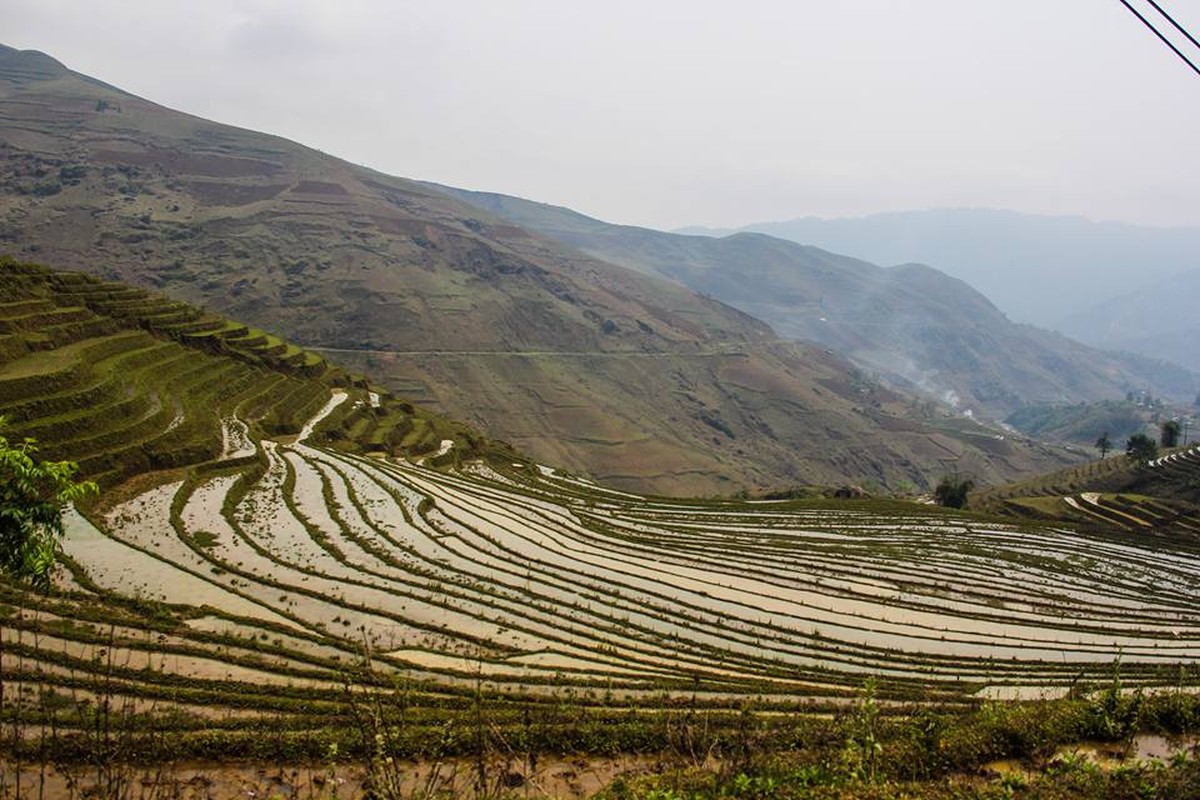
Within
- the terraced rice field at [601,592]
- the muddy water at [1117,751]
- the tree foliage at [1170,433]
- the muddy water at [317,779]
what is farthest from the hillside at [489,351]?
the muddy water at [1117,751]

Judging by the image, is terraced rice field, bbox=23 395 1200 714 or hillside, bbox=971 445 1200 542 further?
hillside, bbox=971 445 1200 542

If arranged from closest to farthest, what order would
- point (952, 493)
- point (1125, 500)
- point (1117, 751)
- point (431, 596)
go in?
point (1117, 751) < point (431, 596) < point (1125, 500) < point (952, 493)

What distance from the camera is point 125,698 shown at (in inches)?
555

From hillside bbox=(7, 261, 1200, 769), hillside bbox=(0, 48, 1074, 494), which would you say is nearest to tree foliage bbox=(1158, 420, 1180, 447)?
hillside bbox=(0, 48, 1074, 494)

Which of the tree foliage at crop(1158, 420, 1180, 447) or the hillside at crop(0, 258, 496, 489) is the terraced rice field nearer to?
the hillside at crop(0, 258, 496, 489)

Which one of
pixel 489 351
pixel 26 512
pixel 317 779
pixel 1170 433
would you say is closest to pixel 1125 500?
pixel 1170 433

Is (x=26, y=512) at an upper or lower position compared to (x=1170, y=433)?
lower

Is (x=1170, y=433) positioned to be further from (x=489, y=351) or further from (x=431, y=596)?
(x=489, y=351)

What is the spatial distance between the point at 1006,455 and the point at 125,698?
208013 millimetres

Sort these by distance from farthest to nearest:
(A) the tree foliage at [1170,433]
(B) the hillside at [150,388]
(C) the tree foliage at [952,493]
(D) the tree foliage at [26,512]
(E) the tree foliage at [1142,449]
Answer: (A) the tree foliage at [1170,433], (E) the tree foliage at [1142,449], (C) the tree foliage at [952,493], (B) the hillside at [150,388], (D) the tree foliage at [26,512]

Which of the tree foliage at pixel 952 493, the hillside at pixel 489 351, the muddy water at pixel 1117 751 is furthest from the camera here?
the hillside at pixel 489 351

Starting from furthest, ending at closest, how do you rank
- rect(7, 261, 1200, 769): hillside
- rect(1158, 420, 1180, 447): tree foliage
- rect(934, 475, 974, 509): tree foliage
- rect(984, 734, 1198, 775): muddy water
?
rect(1158, 420, 1180, 447): tree foliage < rect(934, 475, 974, 509): tree foliage < rect(7, 261, 1200, 769): hillside < rect(984, 734, 1198, 775): muddy water

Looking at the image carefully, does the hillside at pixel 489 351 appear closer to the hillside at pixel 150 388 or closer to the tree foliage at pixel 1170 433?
the hillside at pixel 150 388

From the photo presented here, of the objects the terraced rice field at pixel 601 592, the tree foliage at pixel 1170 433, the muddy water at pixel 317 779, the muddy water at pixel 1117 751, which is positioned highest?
the tree foliage at pixel 1170 433
